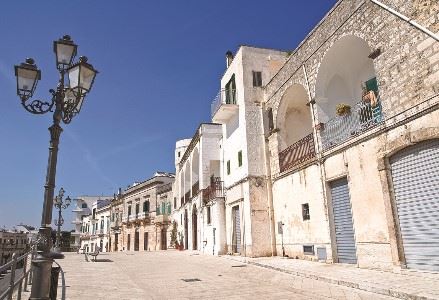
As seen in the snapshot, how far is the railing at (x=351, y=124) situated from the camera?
10936 millimetres

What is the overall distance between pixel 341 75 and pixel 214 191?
37.2ft

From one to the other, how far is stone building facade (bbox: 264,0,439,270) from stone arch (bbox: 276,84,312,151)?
0.08 metres

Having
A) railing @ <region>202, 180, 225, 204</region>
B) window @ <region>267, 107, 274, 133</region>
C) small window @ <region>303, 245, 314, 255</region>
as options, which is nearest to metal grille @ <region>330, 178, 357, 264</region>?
small window @ <region>303, 245, 314, 255</region>

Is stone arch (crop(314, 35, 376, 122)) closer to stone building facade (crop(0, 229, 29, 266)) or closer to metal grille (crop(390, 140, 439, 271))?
metal grille (crop(390, 140, 439, 271))

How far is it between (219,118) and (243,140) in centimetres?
323

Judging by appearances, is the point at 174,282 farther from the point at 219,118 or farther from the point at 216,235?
the point at 219,118

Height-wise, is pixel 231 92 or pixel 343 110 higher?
pixel 231 92

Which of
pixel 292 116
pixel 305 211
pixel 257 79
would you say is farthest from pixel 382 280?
pixel 257 79

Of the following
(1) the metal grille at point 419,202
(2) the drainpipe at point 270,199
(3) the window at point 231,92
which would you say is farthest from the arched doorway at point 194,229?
(1) the metal grille at point 419,202

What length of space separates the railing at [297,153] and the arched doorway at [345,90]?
1182 millimetres

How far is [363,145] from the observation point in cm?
1041

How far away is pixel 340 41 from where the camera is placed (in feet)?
39.9

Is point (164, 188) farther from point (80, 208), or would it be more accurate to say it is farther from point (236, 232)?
point (80, 208)

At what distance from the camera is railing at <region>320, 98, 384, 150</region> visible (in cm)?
1094
